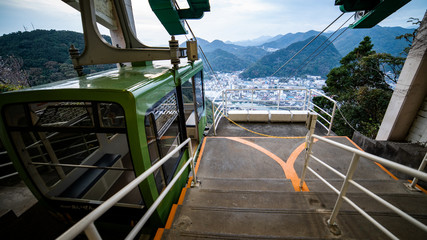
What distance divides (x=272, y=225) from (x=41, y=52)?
28.4m

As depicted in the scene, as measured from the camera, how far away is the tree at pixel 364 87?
8.30m

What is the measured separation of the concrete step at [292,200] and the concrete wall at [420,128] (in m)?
2.89

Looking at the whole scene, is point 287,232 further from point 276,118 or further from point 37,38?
point 37,38

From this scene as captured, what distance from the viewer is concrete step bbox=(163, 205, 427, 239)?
5.75ft

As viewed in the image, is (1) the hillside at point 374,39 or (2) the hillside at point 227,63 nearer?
(1) the hillside at point 374,39

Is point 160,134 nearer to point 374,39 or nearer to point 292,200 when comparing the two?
point 292,200

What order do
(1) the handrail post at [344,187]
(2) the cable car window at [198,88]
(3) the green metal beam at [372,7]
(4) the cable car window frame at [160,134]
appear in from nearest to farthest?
(1) the handrail post at [344,187], (4) the cable car window frame at [160,134], (3) the green metal beam at [372,7], (2) the cable car window at [198,88]

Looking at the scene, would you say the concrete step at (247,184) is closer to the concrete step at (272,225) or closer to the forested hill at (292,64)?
the concrete step at (272,225)

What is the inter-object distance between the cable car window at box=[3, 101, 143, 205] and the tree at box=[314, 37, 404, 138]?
26.4ft

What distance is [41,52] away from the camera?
1873 cm

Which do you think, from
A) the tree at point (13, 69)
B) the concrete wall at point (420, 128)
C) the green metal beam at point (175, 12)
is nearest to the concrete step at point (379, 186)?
the concrete wall at point (420, 128)

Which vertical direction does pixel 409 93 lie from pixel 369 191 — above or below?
above

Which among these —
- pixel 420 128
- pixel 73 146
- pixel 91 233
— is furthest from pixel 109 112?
pixel 420 128

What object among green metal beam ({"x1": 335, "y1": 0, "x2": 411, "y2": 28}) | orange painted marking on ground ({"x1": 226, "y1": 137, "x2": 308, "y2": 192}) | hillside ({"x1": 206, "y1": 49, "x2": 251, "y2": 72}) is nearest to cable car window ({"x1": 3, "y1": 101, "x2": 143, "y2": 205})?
orange painted marking on ground ({"x1": 226, "y1": 137, "x2": 308, "y2": 192})
